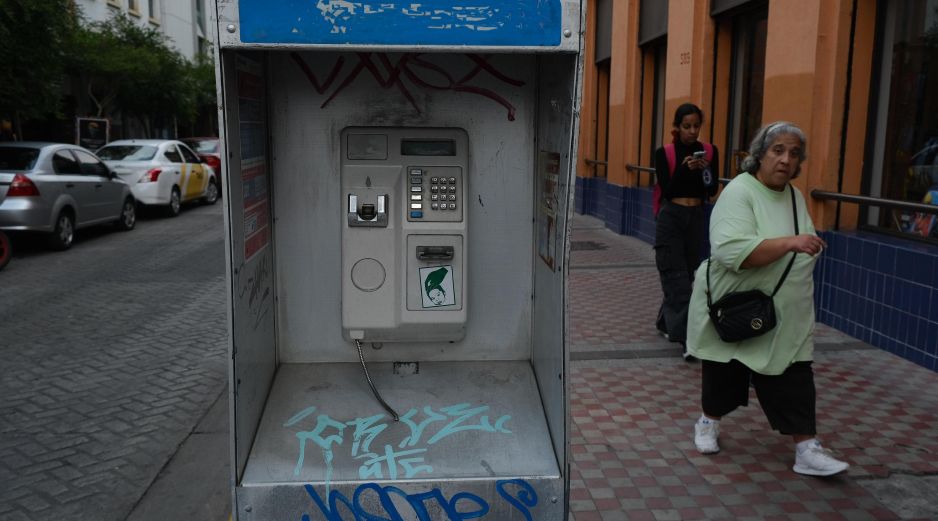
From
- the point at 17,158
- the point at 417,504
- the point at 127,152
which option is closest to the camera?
the point at 417,504

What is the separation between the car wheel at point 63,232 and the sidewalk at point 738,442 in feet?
26.1

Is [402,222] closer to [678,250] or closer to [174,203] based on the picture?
[678,250]

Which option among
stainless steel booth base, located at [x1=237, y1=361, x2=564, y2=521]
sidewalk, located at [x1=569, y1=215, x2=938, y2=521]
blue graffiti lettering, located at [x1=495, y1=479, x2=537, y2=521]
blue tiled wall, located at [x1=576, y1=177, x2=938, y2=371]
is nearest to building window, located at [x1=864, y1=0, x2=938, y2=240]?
blue tiled wall, located at [x1=576, y1=177, x2=938, y2=371]

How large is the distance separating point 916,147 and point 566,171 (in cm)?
454

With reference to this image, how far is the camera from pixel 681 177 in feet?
19.4

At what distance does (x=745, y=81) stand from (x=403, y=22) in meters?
7.31

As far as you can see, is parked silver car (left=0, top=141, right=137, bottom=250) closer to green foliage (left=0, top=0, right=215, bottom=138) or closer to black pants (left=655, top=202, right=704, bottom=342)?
green foliage (left=0, top=0, right=215, bottom=138)

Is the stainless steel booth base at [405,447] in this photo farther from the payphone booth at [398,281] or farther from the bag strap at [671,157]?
the bag strap at [671,157]

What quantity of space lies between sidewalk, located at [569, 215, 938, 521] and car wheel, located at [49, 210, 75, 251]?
26.1 feet

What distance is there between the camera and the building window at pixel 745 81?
27.9 feet

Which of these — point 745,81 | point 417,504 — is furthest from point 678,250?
point 745,81

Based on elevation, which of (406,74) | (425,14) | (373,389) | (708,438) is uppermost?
(425,14)

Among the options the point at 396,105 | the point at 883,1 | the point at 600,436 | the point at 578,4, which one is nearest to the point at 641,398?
the point at 600,436

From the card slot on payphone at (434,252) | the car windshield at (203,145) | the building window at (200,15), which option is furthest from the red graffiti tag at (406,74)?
the building window at (200,15)
